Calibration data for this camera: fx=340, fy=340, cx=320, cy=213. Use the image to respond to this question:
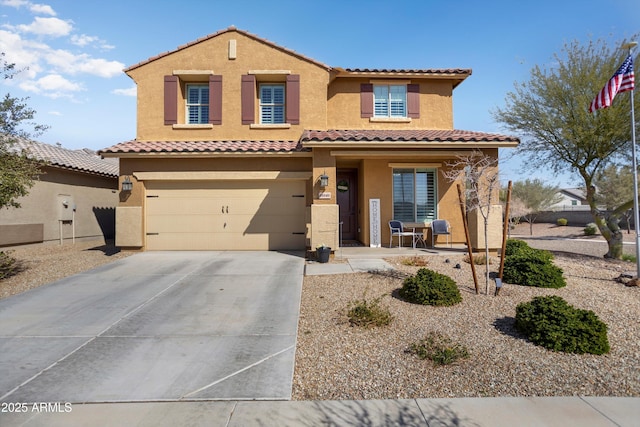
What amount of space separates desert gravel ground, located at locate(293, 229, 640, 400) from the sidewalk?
153 millimetres

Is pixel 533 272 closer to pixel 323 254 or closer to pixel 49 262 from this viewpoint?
pixel 323 254

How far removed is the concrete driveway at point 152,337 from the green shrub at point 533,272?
4513 millimetres

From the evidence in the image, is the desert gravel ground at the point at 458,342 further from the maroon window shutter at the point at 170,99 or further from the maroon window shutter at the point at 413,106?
the maroon window shutter at the point at 413,106

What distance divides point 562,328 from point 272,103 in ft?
37.0

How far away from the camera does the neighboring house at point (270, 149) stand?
36.7 ft

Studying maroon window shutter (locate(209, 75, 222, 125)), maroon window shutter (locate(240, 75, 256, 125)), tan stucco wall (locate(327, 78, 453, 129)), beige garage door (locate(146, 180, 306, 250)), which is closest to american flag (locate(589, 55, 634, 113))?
tan stucco wall (locate(327, 78, 453, 129))

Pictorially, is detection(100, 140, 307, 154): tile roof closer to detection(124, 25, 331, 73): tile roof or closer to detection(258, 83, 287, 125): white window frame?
detection(258, 83, 287, 125): white window frame

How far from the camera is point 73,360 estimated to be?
4219 millimetres

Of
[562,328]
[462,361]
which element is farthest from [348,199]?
[462,361]

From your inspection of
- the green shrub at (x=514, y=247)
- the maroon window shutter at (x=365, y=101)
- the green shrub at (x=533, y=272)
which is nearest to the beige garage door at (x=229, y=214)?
the maroon window shutter at (x=365, y=101)

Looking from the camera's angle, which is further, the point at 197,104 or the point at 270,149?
the point at 197,104

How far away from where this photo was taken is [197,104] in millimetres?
12844

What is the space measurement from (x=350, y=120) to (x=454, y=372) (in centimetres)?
1068

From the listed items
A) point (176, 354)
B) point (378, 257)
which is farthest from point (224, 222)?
point (176, 354)
